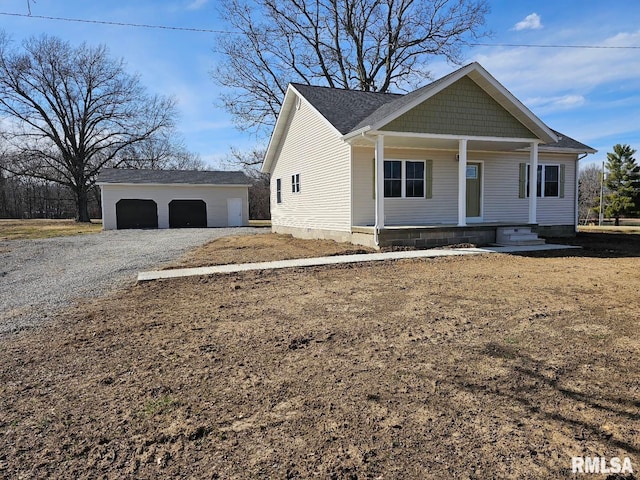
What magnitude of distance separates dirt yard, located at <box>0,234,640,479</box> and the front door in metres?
8.23

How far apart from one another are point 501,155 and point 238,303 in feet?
38.3

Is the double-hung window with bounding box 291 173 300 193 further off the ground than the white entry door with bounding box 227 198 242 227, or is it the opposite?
the double-hung window with bounding box 291 173 300 193

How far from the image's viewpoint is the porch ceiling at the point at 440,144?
10977 mm

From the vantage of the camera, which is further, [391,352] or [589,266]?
[589,266]

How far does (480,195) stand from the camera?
13.5m

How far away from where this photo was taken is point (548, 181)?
14.4m

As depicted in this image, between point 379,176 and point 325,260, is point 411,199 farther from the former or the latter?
point 325,260

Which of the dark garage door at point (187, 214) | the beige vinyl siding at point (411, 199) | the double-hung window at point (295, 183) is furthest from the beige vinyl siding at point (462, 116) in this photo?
the dark garage door at point (187, 214)

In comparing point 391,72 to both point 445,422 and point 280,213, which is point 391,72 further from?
point 445,422

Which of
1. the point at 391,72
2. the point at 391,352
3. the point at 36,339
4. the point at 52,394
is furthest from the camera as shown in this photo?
the point at 391,72

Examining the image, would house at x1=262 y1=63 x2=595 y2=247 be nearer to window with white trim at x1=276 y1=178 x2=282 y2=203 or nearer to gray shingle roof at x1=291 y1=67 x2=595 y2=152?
gray shingle roof at x1=291 y1=67 x2=595 y2=152

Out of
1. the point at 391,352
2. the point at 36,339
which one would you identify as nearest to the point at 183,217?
the point at 36,339

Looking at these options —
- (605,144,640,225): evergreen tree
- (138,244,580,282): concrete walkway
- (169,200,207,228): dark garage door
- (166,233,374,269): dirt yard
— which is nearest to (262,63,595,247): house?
(166,233,374,269): dirt yard

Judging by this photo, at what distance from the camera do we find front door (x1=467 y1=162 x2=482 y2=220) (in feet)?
44.0
